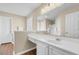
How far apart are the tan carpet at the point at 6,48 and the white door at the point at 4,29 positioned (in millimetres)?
52

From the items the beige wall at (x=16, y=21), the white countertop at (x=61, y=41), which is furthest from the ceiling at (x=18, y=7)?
the white countertop at (x=61, y=41)

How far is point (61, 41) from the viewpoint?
1400 mm

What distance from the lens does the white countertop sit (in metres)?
1.25

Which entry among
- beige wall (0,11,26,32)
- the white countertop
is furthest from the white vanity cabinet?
beige wall (0,11,26,32)

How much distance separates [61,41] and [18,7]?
2.17 ft

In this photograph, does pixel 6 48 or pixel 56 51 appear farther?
pixel 6 48

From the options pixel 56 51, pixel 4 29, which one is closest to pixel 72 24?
pixel 56 51

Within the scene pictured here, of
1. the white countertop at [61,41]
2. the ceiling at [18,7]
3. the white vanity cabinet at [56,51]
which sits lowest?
the white vanity cabinet at [56,51]

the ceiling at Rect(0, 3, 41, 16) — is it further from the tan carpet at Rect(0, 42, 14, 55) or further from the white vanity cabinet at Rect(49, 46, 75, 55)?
the white vanity cabinet at Rect(49, 46, 75, 55)

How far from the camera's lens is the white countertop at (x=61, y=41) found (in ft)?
4.09

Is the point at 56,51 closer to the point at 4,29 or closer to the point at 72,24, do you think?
the point at 72,24

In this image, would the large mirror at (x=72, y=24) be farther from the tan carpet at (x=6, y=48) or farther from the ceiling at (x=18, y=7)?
the tan carpet at (x=6, y=48)

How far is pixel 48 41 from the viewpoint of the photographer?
1.41 metres
